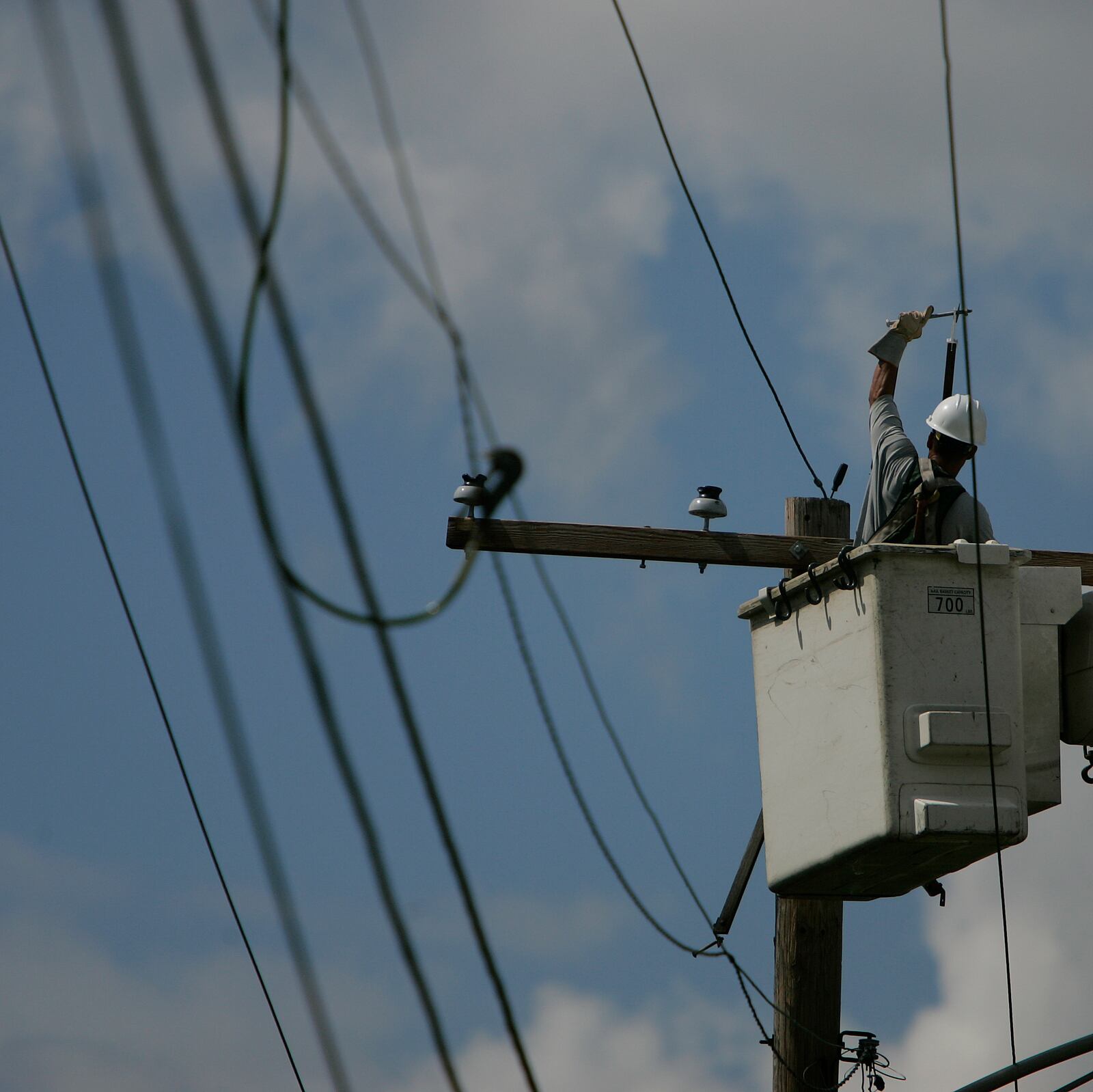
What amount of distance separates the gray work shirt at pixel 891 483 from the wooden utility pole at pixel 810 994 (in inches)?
23.2

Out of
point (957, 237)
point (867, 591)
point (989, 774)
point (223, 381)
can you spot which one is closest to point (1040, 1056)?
point (989, 774)

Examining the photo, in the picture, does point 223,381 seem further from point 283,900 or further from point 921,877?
point 921,877

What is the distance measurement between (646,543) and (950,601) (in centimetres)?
136

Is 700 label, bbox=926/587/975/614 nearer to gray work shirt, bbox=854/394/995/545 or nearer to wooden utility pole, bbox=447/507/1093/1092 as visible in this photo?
gray work shirt, bbox=854/394/995/545

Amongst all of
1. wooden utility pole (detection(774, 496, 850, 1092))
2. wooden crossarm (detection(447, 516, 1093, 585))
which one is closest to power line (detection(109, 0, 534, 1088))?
wooden crossarm (detection(447, 516, 1093, 585))

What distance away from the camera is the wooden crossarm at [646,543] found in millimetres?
6855

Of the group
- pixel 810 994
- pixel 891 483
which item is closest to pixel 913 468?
pixel 891 483

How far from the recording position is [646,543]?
694 cm

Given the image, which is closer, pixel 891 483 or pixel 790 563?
pixel 891 483

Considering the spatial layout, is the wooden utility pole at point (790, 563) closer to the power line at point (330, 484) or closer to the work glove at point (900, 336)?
the work glove at point (900, 336)

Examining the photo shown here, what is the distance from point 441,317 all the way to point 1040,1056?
3234mm

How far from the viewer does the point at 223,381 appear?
2531mm

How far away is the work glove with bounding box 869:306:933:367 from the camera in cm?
697

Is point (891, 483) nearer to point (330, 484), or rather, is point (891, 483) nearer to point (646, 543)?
point (646, 543)
